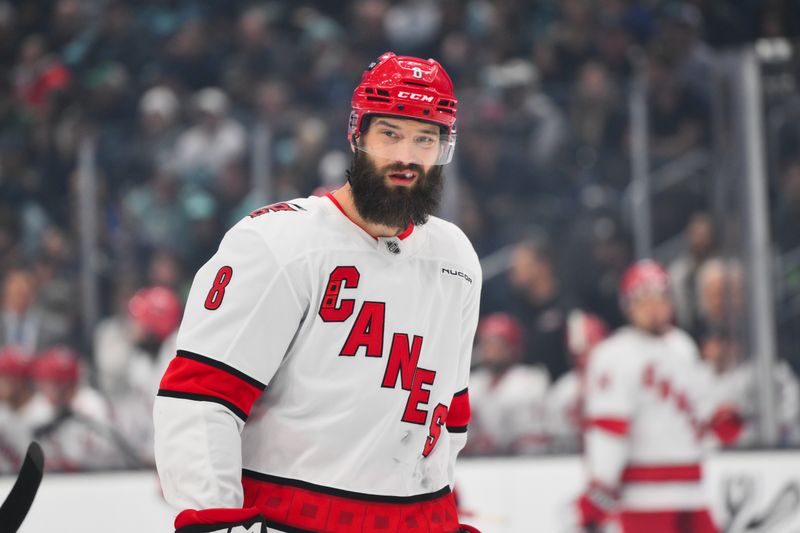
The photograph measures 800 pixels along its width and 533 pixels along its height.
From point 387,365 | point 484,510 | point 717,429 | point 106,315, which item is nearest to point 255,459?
point 387,365

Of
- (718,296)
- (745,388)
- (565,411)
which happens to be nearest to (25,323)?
(565,411)

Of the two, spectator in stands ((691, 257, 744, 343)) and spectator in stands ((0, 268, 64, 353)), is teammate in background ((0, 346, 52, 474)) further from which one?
spectator in stands ((691, 257, 744, 343))

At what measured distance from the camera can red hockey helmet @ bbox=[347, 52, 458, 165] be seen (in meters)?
2.08

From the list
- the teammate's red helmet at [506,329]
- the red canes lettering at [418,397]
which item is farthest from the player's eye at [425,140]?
the teammate's red helmet at [506,329]

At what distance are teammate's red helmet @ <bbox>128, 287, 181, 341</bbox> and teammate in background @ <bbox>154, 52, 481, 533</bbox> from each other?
4.13m

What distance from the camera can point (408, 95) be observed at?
2078 mm

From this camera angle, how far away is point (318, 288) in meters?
2.03

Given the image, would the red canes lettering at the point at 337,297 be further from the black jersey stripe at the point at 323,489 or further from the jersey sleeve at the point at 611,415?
the jersey sleeve at the point at 611,415

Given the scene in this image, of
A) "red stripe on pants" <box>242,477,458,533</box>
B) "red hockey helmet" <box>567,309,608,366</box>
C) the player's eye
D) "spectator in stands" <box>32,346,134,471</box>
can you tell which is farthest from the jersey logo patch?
"red hockey helmet" <box>567,309,608,366</box>

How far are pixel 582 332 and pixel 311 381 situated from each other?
401cm

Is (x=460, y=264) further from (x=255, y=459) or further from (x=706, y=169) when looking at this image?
(x=706, y=169)

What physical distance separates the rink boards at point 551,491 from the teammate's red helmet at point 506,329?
848mm

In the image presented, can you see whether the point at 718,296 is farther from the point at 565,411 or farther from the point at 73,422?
the point at 73,422

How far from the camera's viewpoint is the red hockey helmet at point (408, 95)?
2080mm
